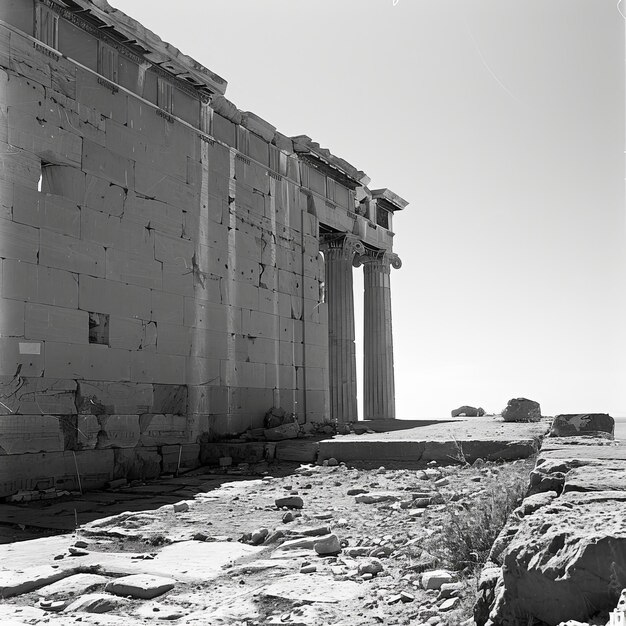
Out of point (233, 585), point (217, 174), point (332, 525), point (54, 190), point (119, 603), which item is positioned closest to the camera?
point (119, 603)

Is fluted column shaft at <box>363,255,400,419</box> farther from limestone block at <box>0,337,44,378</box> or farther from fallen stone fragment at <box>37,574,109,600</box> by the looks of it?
fallen stone fragment at <box>37,574,109,600</box>

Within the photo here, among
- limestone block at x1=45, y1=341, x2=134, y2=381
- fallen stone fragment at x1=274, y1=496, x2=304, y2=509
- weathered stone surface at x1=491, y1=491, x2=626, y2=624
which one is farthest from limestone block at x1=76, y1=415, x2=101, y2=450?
weathered stone surface at x1=491, y1=491, x2=626, y2=624

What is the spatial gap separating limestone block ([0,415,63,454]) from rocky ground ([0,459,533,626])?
6.61 ft

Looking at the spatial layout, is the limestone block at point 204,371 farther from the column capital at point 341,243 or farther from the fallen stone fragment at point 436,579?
the fallen stone fragment at point 436,579

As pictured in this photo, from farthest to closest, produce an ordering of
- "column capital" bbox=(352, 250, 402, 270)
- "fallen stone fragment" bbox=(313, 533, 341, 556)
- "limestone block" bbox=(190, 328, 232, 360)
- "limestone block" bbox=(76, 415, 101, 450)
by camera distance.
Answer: "column capital" bbox=(352, 250, 402, 270), "limestone block" bbox=(190, 328, 232, 360), "limestone block" bbox=(76, 415, 101, 450), "fallen stone fragment" bbox=(313, 533, 341, 556)

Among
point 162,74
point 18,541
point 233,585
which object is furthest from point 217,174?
point 233,585

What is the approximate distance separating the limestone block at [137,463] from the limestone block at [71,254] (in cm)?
240

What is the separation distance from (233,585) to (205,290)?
7.47 meters

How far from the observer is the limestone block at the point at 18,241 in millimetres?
8258

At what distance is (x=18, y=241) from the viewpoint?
8.43 metres

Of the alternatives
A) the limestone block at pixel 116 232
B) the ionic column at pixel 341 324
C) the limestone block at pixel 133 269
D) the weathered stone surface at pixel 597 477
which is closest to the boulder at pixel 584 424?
the weathered stone surface at pixel 597 477

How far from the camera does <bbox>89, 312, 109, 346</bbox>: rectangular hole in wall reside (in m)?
9.45

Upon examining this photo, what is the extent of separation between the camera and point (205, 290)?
11617 mm

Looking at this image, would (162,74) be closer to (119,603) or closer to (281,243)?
(281,243)
